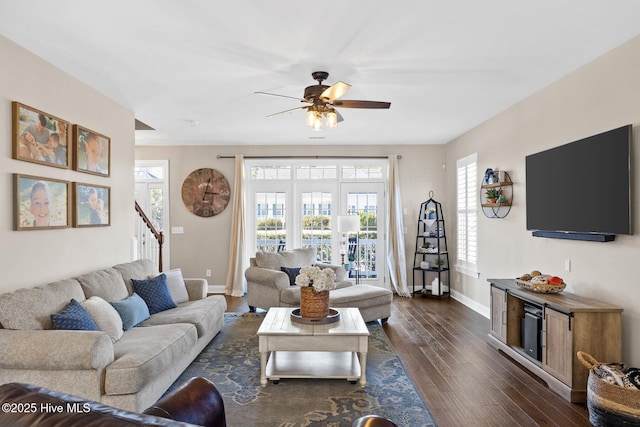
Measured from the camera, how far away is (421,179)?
739 cm

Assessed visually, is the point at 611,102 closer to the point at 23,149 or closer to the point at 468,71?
the point at 468,71

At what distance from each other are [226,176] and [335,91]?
4519 mm

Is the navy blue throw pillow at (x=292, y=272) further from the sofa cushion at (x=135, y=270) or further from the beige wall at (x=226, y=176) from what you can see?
the beige wall at (x=226, y=176)

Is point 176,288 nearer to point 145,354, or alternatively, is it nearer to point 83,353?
point 145,354

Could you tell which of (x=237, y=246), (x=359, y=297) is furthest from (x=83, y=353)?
(x=237, y=246)

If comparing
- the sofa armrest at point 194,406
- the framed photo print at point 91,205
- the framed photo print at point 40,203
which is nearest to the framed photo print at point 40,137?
the framed photo print at point 40,203

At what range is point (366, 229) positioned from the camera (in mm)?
7418

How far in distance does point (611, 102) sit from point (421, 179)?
4.20m

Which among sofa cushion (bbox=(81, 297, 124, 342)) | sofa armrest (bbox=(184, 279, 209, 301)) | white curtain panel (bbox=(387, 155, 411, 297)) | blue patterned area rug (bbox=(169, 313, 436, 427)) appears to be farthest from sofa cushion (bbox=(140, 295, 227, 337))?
white curtain panel (bbox=(387, 155, 411, 297))

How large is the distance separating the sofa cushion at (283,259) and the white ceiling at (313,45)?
2.11 meters

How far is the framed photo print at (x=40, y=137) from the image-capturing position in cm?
307

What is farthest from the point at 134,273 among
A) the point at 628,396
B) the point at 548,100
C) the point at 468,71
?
the point at 548,100

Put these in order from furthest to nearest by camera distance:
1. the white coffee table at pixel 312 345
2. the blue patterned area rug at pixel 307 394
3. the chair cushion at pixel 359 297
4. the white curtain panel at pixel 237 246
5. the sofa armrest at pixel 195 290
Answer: the white curtain panel at pixel 237 246 < the chair cushion at pixel 359 297 < the sofa armrest at pixel 195 290 < the white coffee table at pixel 312 345 < the blue patterned area rug at pixel 307 394

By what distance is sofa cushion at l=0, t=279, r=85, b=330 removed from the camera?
266 centimetres
